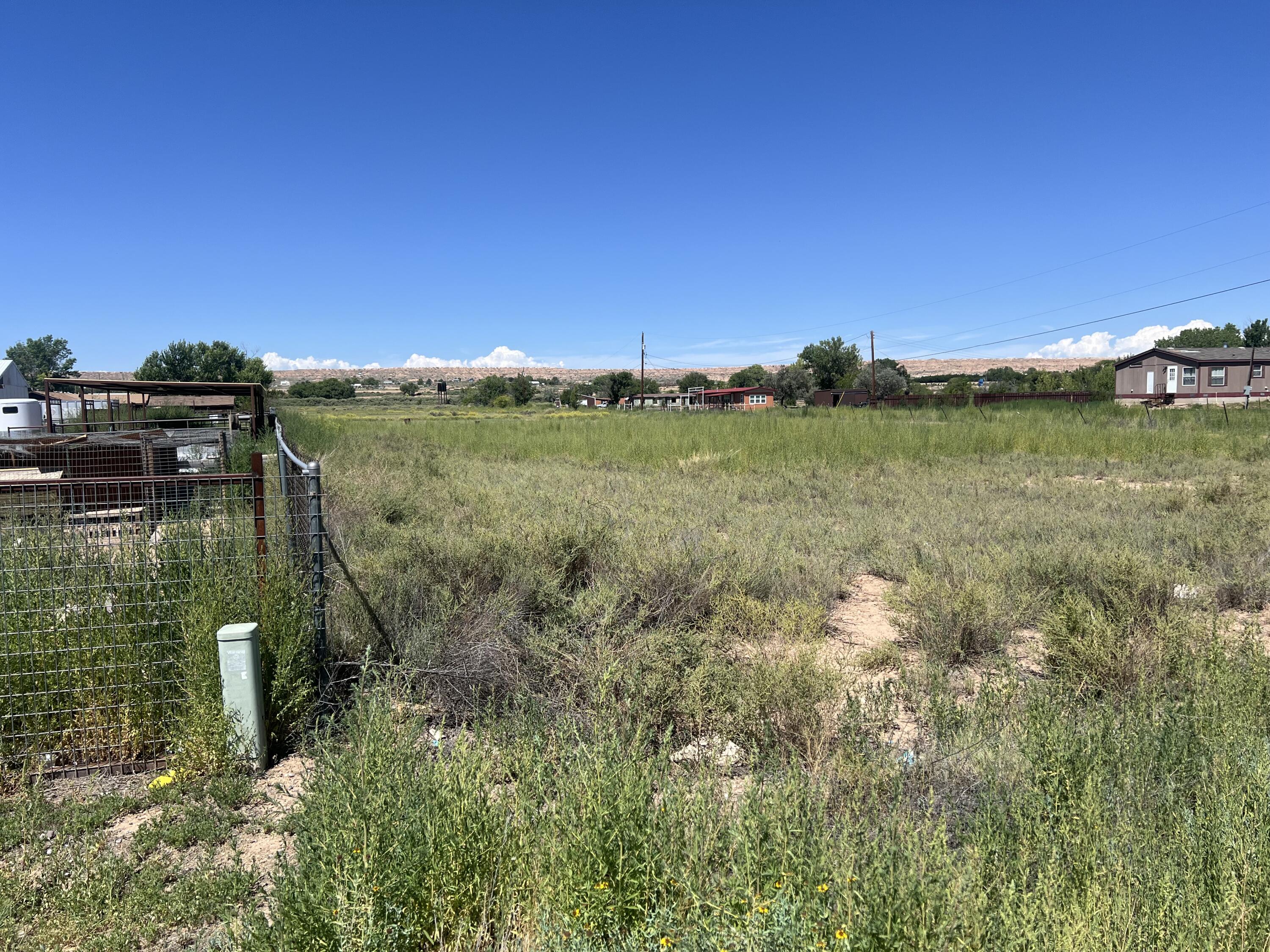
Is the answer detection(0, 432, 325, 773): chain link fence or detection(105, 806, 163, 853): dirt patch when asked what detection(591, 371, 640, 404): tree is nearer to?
detection(0, 432, 325, 773): chain link fence

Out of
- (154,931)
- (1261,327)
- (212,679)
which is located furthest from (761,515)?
(1261,327)

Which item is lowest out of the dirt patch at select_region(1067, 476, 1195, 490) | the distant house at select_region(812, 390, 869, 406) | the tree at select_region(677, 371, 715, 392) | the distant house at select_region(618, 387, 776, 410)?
the dirt patch at select_region(1067, 476, 1195, 490)

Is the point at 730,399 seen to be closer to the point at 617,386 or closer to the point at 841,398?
the point at 617,386

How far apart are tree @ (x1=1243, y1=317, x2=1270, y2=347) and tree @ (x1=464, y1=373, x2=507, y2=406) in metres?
106

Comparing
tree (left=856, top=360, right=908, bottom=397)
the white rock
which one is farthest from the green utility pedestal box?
tree (left=856, top=360, right=908, bottom=397)

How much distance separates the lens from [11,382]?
180ft

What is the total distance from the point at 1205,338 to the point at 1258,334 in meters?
23.3

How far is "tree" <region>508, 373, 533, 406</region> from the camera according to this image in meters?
109

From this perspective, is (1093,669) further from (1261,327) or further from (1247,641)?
(1261,327)

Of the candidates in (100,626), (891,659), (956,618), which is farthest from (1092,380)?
(100,626)

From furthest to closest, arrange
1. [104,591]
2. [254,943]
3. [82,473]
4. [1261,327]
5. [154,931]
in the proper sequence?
[1261,327], [82,473], [104,591], [154,931], [254,943]

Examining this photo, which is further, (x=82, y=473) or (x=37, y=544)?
(x=82, y=473)

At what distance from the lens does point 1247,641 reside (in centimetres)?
489

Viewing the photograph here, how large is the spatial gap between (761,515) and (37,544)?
29.0 feet
